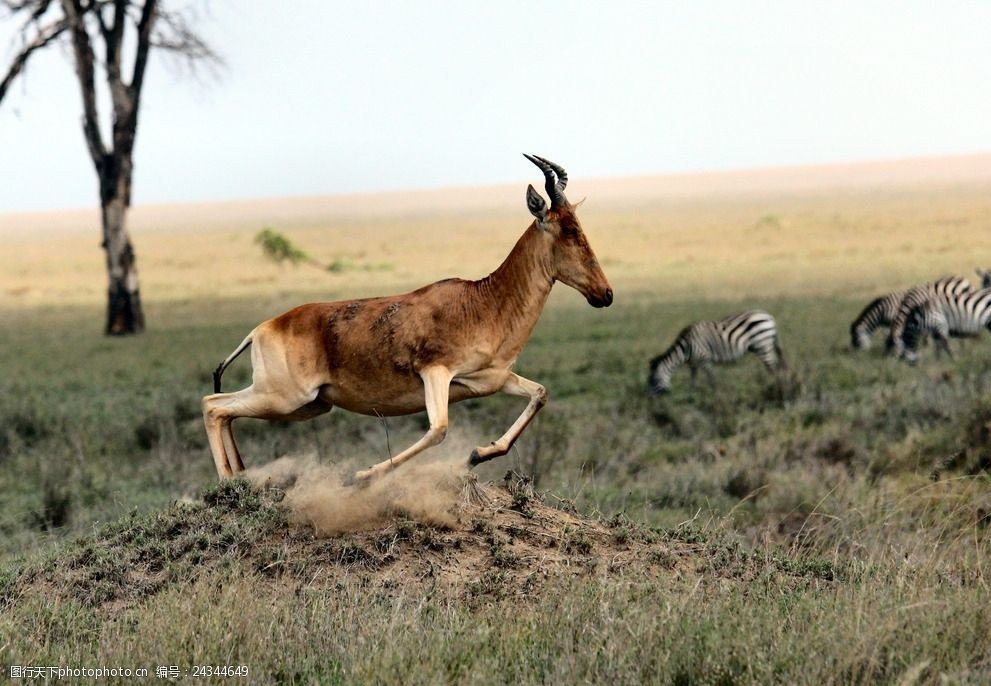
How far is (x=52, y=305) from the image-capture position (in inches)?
1890

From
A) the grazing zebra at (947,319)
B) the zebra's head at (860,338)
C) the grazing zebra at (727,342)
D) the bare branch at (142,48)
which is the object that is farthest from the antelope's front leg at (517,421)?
the bare branch at (142,48)

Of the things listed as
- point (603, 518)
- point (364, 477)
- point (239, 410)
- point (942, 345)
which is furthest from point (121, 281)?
point (364, 477)

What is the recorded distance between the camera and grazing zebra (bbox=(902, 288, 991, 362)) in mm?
22422

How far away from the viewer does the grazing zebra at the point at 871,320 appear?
78.6 ft

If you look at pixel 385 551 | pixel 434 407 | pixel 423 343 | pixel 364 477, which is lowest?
pixel 385 551

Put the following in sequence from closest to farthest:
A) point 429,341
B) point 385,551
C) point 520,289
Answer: point 429,341
point 520,289
point 385,551

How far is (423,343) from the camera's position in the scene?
24.8 feet

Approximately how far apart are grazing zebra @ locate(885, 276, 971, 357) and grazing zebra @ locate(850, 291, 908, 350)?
30 cm

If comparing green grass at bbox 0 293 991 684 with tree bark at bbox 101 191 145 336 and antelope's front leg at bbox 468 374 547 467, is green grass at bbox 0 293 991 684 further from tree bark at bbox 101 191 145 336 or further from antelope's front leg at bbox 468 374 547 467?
tree bark at bbox 101 191 145 336

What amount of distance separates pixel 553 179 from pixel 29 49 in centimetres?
2761

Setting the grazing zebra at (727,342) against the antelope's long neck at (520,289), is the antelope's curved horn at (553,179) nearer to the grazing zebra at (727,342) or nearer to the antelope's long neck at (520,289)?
the antelope's long neck at (520,289)

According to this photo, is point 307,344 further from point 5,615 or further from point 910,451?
point 910,451

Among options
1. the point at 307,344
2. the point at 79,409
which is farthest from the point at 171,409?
the point at 307,344

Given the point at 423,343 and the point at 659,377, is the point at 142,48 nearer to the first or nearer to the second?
the point at 659,377
